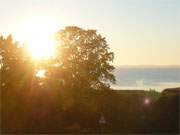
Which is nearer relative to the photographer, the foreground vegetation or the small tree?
the foreground vegetation

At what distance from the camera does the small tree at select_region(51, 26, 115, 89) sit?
246ft

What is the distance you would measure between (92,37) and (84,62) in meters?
3.85

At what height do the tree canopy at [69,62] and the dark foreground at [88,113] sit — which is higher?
the tree canopy at [69,62]

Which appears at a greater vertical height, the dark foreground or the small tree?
the small tree

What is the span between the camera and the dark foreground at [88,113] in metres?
69.2

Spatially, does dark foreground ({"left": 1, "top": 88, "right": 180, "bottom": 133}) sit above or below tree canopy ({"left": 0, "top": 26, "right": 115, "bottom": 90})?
Result: below

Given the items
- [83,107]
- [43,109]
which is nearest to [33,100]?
[43,109]

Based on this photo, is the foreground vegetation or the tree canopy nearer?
the foreground vegetation

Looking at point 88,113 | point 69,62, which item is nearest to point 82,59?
point 69,62

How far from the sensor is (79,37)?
78062 millimetres

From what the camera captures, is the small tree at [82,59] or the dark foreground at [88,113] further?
the small tree at [82,59]

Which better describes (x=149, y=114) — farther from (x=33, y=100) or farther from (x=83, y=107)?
(x=33, y=100)

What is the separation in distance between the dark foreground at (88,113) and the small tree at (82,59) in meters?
1.78

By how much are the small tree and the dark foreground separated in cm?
178
